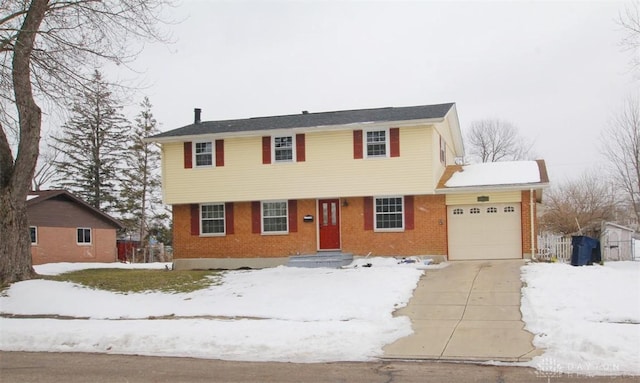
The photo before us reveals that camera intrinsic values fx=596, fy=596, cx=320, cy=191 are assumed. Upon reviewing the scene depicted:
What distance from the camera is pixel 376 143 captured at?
22656mm

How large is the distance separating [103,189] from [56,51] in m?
33.7

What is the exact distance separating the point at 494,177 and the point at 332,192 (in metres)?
6.28

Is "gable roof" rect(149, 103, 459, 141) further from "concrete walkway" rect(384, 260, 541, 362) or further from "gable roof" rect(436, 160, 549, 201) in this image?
"concrete walkway" rect(384, 260, 541, 362)

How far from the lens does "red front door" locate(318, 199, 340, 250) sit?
23.3m

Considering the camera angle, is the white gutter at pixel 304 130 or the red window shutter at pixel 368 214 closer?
the white gutter at pixel 304 130

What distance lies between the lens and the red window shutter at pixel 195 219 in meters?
24.8

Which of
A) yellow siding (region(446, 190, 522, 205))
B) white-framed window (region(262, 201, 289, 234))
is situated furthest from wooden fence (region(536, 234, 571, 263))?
white-framed window (region(262, 201, 289, 234))

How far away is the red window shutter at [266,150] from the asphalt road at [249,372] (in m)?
14.1

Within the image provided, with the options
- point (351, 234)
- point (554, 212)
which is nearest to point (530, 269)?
point (351, 234)

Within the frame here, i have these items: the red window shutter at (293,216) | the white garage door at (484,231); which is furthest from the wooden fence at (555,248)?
the red window shutter at (293,216)

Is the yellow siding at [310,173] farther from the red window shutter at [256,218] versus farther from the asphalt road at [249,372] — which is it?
the asphalt road at [249,372]

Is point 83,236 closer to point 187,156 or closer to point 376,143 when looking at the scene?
point 187,156

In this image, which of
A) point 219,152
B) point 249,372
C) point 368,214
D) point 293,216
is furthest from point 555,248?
point 249,372

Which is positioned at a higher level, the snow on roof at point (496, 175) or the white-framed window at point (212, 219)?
the snow on roof at point (496, 175)
